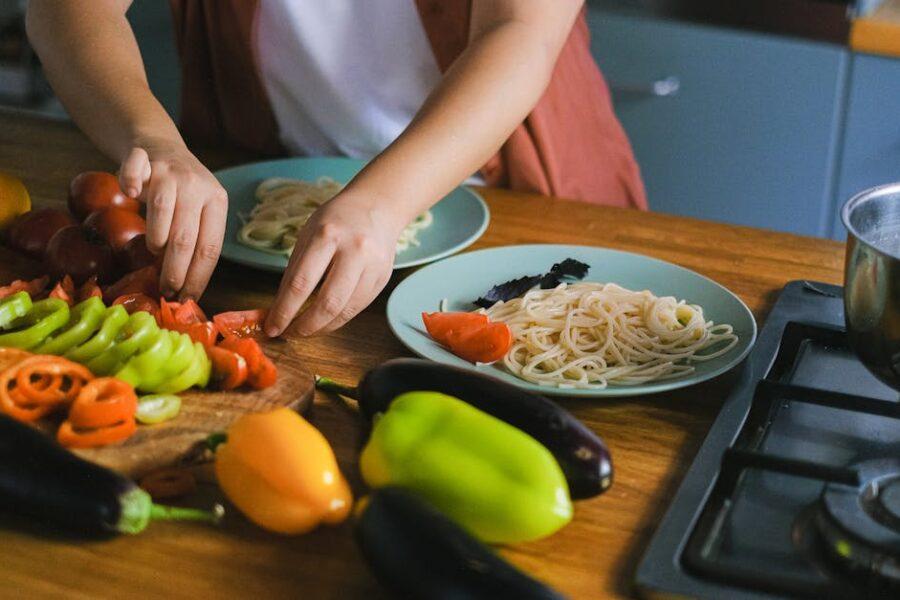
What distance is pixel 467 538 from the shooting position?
814mm

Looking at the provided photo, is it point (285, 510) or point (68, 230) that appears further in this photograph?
point (68, 230)

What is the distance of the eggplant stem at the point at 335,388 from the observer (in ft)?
3.67

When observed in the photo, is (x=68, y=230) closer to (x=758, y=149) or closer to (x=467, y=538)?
(x=467, y=538)

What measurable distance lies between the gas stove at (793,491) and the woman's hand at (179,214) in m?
0.57

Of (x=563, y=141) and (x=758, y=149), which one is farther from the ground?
(x=563, y=141)

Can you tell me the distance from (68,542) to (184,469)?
0.13 metres

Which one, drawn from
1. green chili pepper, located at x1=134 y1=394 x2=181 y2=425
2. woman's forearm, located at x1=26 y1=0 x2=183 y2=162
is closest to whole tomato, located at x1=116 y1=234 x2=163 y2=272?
woman's forearm, located at x1=26 y1=0 x2=183 y2=162

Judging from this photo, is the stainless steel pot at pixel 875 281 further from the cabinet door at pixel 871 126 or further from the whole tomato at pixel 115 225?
the cabinet door at pixel 871 126

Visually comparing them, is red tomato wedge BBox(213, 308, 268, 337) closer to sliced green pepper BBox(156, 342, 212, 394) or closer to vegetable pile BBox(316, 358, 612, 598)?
sliced green pepper BBox(156, 342, 212, 394)

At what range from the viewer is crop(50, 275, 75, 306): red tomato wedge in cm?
126

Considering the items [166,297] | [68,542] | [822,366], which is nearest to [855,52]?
[822,366]

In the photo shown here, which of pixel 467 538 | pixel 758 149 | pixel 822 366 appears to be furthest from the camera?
pixel 758 149

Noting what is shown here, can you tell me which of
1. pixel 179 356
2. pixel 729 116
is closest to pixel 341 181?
pixel 179 356

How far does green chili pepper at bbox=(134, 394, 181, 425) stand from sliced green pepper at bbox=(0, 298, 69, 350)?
143 millimetres
